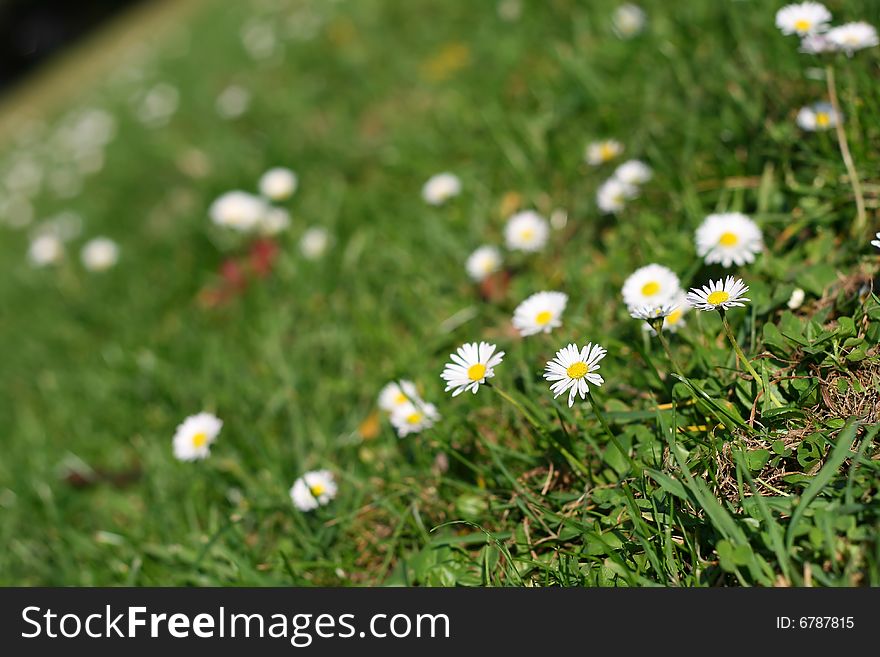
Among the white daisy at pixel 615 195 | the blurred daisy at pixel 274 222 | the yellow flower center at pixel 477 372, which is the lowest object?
the yellow flower center at pixel 477 372

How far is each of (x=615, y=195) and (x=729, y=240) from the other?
1.64 feet

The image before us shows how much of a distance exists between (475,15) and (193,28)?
4.68 m

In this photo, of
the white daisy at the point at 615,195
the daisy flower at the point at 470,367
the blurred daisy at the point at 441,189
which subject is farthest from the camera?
the blurred daisy at the point at 441,189

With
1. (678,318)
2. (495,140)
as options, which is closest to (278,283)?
(495,140)

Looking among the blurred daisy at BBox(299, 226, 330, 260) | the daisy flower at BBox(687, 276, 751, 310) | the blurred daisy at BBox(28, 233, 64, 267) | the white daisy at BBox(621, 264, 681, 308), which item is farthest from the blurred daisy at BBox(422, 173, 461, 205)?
the blurred daisy at BBox(28, 233, 64, 267)

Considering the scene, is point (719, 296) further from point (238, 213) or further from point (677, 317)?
point (238, 213)

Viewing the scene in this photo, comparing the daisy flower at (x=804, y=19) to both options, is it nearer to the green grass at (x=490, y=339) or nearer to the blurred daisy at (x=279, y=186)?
the green grass at (x=490, y=339)

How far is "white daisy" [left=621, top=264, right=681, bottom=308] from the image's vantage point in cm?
179

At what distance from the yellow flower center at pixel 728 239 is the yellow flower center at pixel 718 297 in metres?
0.39

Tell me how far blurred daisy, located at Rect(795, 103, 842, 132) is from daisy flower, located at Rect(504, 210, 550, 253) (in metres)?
0.78

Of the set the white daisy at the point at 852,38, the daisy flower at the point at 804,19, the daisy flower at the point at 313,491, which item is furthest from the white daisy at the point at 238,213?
the white daisy at the point at 852,38

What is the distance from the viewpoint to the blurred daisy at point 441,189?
8.83ft

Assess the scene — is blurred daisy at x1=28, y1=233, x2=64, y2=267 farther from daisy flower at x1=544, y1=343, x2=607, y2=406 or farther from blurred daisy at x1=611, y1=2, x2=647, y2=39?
daisy flower at x1=544, y1=343, x2=607, y2=406
